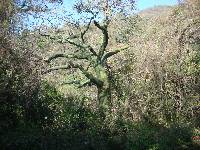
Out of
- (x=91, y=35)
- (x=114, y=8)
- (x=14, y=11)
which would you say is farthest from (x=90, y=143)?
(x=91, y=35)

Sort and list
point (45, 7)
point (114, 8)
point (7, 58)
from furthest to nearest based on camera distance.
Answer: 1. point (114, 8)
2. point (45, 7)
3. point (7, 58)

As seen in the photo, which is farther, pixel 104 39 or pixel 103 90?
pixel 104 39

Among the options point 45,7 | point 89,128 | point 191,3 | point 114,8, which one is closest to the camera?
point 89,128

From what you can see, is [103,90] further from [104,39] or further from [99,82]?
[104,39]

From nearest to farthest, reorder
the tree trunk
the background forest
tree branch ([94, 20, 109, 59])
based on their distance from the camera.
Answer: the background forest < the tree trunk < tree branch ([94, 20, 109, 59])

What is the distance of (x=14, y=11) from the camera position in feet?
48.2

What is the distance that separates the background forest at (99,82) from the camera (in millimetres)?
14625

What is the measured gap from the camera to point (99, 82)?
23.2 metres

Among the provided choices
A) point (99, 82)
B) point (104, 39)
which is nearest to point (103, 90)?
point (99, 82)

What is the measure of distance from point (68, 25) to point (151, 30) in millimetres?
8690

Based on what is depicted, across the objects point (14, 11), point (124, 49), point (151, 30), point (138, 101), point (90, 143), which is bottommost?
point (90, 143)

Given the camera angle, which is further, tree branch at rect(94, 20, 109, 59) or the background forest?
tree branch at rect(94, 20, 109, 59)

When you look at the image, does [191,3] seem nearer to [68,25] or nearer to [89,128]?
[68,25]

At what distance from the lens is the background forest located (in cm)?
1462
